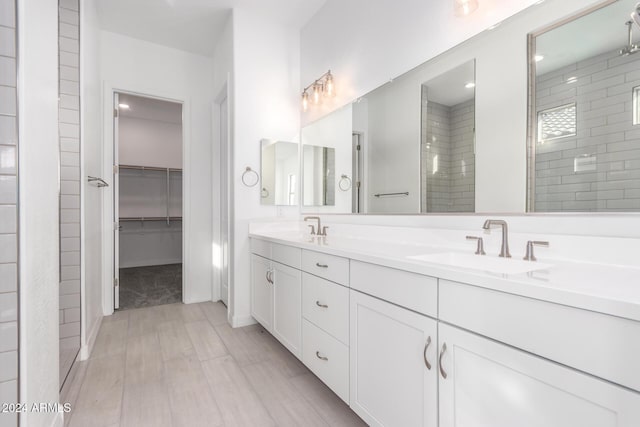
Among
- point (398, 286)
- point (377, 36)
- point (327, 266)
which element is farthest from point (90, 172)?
point (398, 286)

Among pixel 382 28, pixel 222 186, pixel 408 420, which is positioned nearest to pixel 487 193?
pixel 408 420

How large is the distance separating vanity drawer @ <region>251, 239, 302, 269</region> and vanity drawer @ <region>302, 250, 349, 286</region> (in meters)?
0.11

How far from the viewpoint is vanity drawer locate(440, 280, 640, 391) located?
0.63 m

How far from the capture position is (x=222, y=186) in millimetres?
3402

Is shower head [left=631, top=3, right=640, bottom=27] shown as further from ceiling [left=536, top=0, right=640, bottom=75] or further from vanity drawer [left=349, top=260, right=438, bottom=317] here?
vanity drawer [left=349, top=260, right=438, bottom=317]

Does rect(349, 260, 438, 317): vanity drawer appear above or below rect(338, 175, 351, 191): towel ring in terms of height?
below

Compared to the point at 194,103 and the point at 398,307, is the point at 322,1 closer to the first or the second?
the point at 194,103

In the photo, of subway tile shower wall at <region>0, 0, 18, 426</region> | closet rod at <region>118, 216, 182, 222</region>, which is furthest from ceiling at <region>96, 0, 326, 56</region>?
closet rod at <region>118, 216, 182, 222</region>

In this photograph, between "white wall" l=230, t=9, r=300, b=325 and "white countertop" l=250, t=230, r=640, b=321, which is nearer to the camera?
"white countertop" l=250, t=230, r=640, b=321

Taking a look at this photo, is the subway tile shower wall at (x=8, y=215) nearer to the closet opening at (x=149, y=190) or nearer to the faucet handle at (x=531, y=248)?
the faucet handle at (x=531, y=248)

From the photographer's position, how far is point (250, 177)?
2.75 m

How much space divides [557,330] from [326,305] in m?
1.05

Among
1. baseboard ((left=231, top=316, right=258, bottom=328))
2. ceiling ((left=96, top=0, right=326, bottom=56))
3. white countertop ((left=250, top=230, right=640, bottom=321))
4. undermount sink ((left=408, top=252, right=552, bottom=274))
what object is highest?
ceiling ((left=96, top=0, right=326, bottom=56))

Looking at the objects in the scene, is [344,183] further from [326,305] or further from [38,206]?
[38,206]
